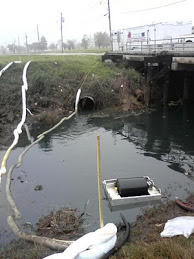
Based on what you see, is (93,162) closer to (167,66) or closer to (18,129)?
(18,129)

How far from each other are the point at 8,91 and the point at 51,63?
19.5 feet

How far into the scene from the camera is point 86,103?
22750mm

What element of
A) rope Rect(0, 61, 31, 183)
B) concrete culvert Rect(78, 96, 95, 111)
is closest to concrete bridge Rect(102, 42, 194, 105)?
concrete culvert Rect(78, 96, 95, 111)

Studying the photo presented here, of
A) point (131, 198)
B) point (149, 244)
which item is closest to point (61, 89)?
point (131, 198)

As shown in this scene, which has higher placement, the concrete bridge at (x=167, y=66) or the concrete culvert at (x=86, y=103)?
the concrete bridge at (x=167, y=66)

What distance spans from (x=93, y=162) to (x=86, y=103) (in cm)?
1096

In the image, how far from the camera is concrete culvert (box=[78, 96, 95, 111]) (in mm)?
22062

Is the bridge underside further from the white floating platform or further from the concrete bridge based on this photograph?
the white floating platform

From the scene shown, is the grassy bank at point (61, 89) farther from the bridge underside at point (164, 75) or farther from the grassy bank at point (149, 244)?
the grassy bank at point (149, 244)

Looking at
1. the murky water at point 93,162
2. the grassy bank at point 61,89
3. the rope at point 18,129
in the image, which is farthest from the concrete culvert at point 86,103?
the rope at point 18,129

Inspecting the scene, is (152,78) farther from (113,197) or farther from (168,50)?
(113,197)

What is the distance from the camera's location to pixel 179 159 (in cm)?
1229

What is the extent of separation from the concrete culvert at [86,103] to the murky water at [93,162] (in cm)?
289

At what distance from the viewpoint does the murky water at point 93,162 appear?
29.2 ft
